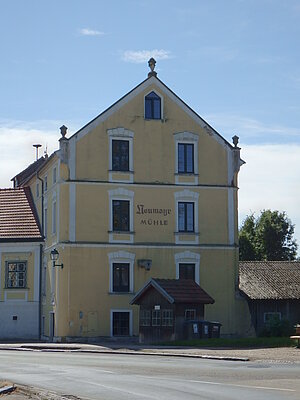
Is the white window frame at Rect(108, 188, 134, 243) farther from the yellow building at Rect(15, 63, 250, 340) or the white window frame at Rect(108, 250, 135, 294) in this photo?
the white window frame at Rect(108, 250, 135, 294)

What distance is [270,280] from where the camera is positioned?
49500 mm

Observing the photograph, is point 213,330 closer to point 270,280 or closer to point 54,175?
point 270,280

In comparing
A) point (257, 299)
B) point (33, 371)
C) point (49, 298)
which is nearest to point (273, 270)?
point (257, 299)

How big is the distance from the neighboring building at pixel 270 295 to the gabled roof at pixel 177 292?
245 inches

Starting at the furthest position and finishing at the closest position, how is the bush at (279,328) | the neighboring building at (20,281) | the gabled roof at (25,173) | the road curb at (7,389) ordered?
the gabled roof at (25,173)
the neighboring building at (20,281)
the bush at (279,328)
the road curb at (7,389)

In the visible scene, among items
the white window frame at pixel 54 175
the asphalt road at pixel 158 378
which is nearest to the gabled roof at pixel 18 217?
the white window frame at pixel 54 175

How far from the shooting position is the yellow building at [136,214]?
4512cm

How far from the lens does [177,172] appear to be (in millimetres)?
47406

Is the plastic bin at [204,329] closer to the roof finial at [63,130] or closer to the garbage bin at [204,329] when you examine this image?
the garbage bin at [204,329]

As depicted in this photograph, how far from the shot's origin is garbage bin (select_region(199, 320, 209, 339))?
39625 millimetres

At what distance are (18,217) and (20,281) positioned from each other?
4.90m

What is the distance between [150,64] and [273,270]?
1478 centimetres

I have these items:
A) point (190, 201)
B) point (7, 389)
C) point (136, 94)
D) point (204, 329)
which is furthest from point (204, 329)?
point (7, 389)

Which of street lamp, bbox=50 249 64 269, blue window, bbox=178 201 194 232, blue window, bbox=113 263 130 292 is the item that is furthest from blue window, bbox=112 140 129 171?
street lamp, bbox=50 249 64 269
